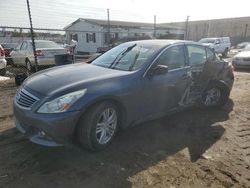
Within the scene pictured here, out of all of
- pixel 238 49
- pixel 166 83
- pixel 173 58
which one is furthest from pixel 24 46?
pixel 238 49

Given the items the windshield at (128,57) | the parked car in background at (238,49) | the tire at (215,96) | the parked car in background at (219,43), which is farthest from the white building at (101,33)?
the windshield at (128,57)

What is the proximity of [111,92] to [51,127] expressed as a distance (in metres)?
1.01

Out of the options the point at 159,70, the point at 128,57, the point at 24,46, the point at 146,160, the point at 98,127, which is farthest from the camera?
the point at 24,46

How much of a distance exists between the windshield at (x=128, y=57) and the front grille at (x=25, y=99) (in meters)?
1.54

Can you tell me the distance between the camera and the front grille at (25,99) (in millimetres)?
3835

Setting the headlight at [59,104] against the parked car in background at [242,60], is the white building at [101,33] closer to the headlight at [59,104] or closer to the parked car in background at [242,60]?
the parked car in background at [242,60]

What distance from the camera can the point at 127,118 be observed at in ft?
14.3

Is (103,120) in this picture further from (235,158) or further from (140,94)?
(235,158)

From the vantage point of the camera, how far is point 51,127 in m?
3.58

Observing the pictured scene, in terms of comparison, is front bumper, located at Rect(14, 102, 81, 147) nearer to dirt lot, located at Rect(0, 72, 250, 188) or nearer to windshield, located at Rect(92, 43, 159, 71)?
dirt lot, located at Rect(0, 72, 250, 188)

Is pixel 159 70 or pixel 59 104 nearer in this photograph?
pixel 59 104

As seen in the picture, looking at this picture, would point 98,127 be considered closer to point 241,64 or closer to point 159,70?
point 159,70

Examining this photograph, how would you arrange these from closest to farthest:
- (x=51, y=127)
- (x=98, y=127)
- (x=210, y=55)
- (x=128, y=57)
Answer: (x=51, y=127) → (x=98, y=127) → (x=128, y=57) → (x=210, y=55)

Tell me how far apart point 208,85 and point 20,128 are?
4.02 m
